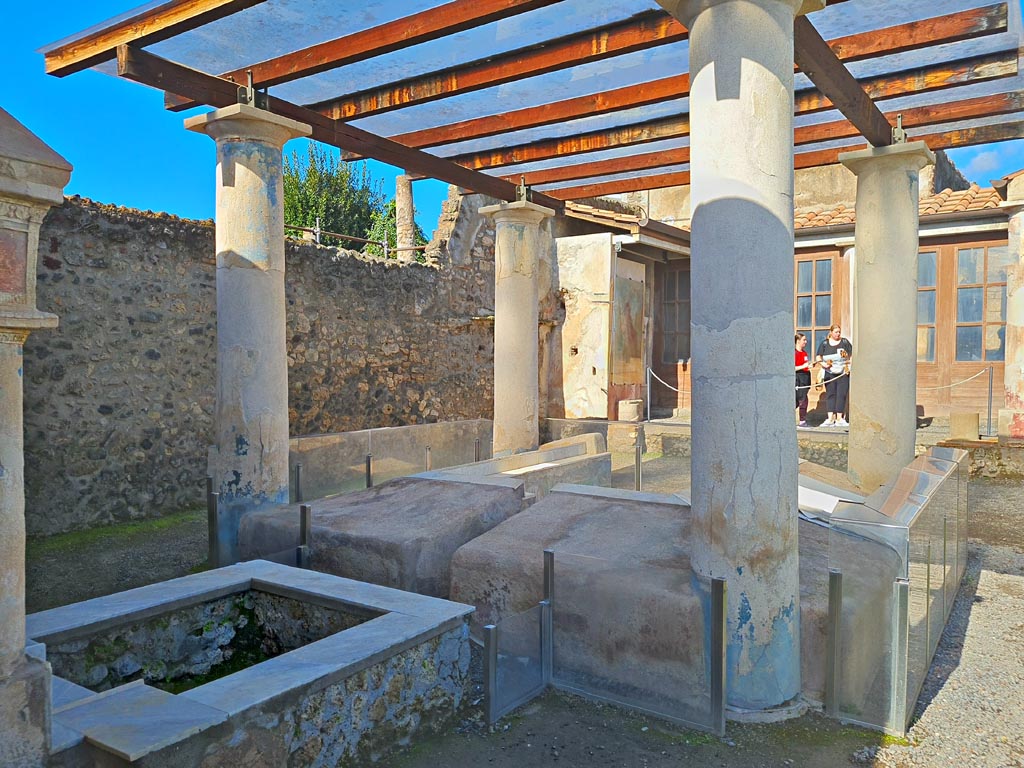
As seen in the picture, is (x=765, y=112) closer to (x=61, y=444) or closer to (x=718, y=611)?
(x=718, y=611)

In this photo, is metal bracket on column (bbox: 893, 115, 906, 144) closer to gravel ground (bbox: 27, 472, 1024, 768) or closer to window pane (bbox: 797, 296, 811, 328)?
gravel ground (bbox: 27, 472, 1024, 768)

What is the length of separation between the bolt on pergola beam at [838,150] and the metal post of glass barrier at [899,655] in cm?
427

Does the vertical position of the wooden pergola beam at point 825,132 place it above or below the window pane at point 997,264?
above

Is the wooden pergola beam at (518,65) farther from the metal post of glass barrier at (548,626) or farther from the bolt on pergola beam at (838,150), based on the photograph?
the metal post of glass barrier at (548,626)

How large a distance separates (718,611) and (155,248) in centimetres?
611

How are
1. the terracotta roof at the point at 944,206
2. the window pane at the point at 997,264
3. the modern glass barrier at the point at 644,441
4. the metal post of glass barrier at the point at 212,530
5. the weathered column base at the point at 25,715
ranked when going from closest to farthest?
the weathered column base at the point at 25,715
the metal post of glass barrier at the point at 212,530
the modern glass barrier at the point at 644,441
the terracotta roof at the point at 944,206
the window pane at the point at 997,264

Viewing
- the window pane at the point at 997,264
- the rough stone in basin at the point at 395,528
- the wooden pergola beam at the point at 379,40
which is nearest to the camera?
the rough stone in basin at the point at 395,528

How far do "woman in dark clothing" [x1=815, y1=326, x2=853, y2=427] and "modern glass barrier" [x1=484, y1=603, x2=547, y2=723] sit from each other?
27.0 feet

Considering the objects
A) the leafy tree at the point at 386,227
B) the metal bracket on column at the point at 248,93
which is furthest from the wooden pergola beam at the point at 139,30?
the leafy tree at the point at 386,227

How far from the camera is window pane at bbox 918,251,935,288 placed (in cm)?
1110

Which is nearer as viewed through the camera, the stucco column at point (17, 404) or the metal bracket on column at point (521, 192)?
the stucco column at point (17, 404)

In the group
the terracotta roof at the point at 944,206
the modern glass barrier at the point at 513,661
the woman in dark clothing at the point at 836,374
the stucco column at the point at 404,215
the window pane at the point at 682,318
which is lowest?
the modern glass barrier at the point at 513,661

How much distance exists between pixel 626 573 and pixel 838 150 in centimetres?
509

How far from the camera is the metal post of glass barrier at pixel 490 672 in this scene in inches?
117
